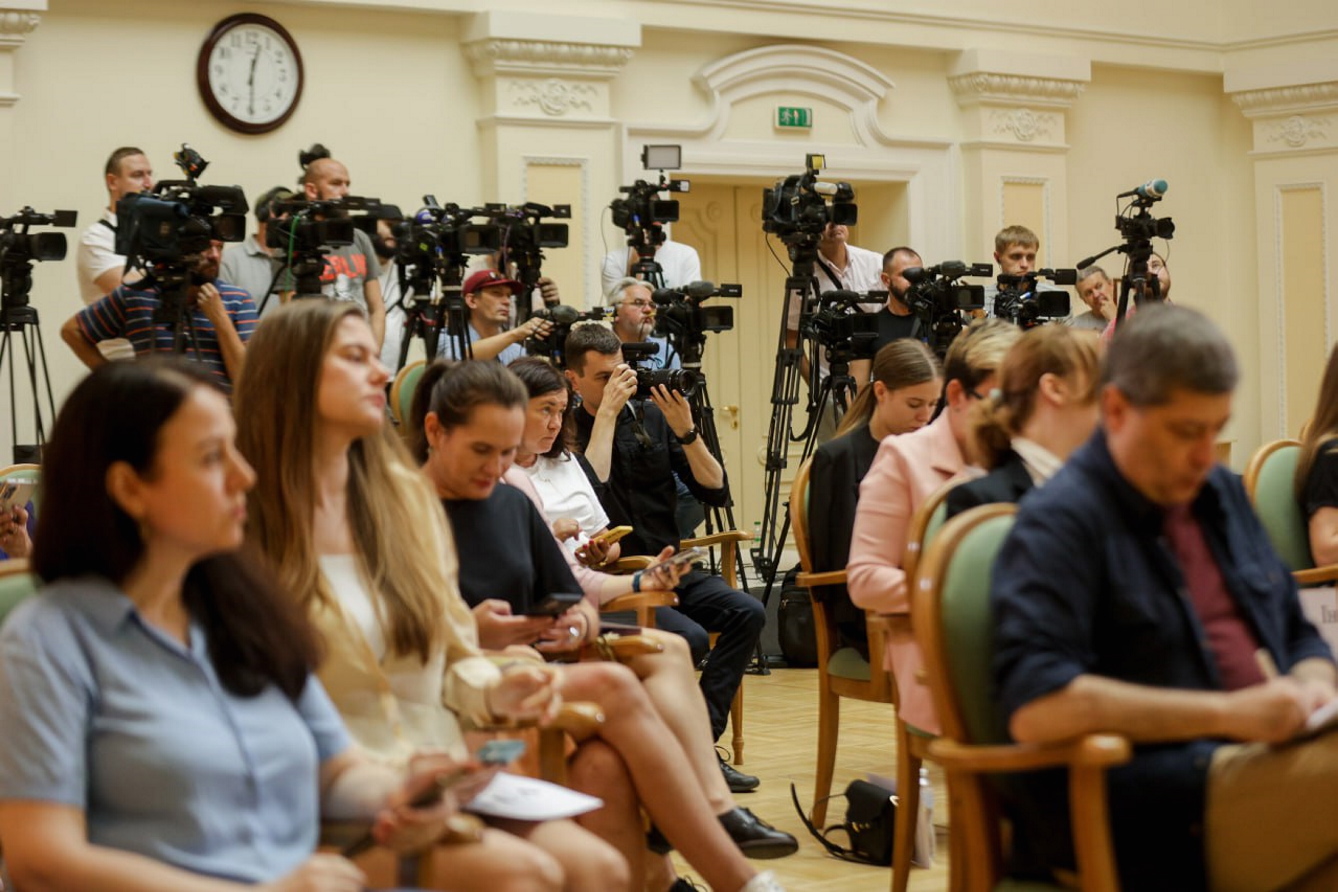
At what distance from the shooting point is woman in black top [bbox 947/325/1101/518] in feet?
7.95

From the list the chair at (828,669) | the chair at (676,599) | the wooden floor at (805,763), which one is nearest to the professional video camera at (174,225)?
Answer: the chair at (676,599)

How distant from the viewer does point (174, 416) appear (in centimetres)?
170

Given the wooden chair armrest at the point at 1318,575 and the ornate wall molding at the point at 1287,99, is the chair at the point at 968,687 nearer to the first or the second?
the wooden chair armrest at the point at 1318,575

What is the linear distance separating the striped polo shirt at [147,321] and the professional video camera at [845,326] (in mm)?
1912

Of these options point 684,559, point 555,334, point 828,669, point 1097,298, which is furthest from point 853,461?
point 1097,298

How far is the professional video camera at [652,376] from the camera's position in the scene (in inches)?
185

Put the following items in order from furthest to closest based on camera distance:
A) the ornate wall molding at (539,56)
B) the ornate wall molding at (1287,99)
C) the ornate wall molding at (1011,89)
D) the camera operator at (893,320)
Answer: the ornate wall molding at (1287,99)
the ornate wall molding at (1011,89)
the ornate wall molding at (539,56)
the camera operator at (893,320)

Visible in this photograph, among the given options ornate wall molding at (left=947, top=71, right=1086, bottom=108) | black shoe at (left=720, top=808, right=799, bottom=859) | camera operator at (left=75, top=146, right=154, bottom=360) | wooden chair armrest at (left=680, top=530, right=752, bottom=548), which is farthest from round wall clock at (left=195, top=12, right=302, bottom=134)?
black shoe at (left=720, top=808, right=799, bottom=859)

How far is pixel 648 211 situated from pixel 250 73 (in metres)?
1.92

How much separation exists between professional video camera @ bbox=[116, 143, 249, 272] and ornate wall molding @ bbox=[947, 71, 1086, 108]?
5199 millimetres

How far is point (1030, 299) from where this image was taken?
18.5 feet

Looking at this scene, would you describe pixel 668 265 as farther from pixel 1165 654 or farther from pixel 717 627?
pixel 1165 654

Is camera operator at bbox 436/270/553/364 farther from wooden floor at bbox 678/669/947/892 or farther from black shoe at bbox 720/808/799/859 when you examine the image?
black shoe at bbox 720/808/799/859

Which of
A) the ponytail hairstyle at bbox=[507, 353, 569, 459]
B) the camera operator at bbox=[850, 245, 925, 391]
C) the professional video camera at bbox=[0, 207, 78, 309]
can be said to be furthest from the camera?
the camera operator at bbox=[850, 245, 925, 391]
